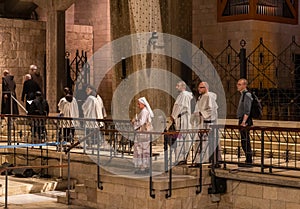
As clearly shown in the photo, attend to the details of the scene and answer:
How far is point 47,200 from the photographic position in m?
13.3

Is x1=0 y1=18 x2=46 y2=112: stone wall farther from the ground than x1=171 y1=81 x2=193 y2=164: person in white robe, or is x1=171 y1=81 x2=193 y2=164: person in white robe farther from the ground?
x1=0 y1=18 x2=46 y2=112: stone wall

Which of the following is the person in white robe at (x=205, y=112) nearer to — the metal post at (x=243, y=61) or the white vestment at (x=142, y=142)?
the white vestment at (x=142, y=142)

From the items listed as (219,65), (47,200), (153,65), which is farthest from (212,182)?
(219,65)

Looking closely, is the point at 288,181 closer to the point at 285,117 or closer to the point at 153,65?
the point at 153,65

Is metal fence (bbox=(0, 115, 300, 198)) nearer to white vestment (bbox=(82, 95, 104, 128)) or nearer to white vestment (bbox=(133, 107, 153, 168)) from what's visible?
white vestment (bbox=(133, 107, 153, 168))

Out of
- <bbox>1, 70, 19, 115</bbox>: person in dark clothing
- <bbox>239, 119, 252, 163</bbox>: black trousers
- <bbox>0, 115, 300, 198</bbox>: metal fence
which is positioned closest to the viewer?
<bbox>0, 115, 300, 198</bbox>: metal fence

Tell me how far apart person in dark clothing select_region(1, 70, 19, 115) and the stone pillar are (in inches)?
82.1

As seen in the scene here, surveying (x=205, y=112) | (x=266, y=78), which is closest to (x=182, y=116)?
(x=205, y=112)

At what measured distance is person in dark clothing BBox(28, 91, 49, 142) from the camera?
634 inches

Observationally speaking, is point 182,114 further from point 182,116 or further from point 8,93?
point 8,93

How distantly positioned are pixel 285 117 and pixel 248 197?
8.21m

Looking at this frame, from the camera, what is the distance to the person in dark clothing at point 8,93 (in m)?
20.6

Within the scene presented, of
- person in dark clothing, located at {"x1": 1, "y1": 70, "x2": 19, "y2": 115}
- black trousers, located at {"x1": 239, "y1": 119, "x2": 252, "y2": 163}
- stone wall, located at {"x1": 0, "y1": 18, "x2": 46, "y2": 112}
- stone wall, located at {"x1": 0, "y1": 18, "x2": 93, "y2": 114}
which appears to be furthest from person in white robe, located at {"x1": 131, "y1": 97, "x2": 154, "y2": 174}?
stone wall, located at {"x1": 0, "y1": 18, "x2": 46, "y2": 112}

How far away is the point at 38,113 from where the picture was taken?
17.8 m
